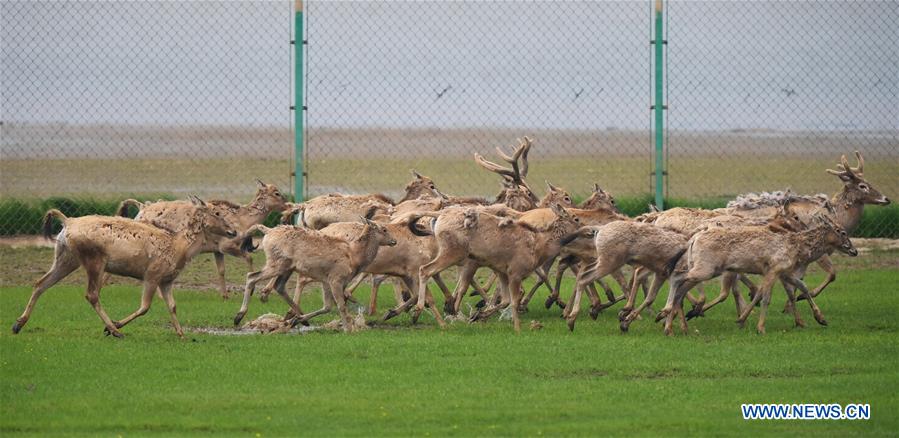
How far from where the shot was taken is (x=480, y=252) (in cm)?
1897

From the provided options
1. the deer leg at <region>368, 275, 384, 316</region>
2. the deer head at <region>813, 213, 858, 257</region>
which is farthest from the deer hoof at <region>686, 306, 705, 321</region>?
the deer leg at <region>368, 275, 384, 316</region>

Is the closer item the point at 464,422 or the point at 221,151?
the point at 464,422

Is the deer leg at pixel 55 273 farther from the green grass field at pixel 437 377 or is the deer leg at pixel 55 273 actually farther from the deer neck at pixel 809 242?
the deer neck at pixel 809 242

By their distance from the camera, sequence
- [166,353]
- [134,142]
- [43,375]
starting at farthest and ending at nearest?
1. [134,142]
2. [166,353]
3. [43,375]

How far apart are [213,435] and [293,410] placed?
106 cm

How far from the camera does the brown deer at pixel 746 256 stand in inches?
712

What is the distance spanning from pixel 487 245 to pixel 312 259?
2084mm

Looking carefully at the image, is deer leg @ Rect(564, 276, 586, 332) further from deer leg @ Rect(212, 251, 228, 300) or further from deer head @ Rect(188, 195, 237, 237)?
deer leg @ Rect(212, 251, 228, 300)

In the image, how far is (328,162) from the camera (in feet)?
174

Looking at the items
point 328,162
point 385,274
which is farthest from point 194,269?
point 328,162

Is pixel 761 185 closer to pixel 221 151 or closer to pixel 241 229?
pixel 221 151

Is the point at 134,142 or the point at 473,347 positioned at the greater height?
the point at 134,142

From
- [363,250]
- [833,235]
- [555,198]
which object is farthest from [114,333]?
[833,235]

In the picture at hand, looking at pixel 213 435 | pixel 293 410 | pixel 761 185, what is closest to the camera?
pixel 213 435
